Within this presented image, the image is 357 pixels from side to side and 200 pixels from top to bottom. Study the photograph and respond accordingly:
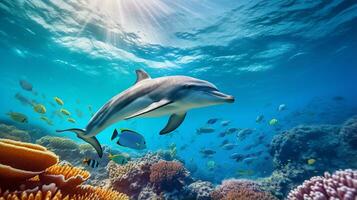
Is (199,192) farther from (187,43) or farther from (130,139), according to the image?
(187,43)

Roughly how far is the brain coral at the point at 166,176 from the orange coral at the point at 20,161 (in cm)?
388

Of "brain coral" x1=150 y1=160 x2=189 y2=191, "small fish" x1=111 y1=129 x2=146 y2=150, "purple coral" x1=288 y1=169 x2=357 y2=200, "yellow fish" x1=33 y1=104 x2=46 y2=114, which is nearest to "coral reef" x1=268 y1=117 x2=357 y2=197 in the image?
"brain coral" x1=150 y1=160 x2=189 y2=191

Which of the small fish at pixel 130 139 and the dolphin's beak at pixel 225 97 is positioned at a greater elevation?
the small fish at pixel 130 139

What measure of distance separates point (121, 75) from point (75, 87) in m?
14.4

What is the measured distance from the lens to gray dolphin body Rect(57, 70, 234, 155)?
367 cm

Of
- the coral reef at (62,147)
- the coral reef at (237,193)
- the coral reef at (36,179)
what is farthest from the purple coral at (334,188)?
the coral reef at (62,147)

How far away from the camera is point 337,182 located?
12.7 feet

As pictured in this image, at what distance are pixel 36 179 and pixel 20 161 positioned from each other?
0.53 m

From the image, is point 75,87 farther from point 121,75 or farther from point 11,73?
point 121,75

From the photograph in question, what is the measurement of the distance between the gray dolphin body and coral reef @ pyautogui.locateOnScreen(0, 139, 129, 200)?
1168 millimetres

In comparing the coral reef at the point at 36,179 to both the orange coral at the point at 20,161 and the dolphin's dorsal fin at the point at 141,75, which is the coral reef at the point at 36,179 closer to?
the orange coral at the point at 20,161

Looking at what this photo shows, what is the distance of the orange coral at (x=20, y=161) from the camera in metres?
3.09

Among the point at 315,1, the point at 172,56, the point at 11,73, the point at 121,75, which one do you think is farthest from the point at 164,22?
the point at 11,73

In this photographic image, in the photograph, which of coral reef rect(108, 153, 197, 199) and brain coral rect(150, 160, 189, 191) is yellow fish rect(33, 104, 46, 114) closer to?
coral reef rect(108, 153, 197, 199)
